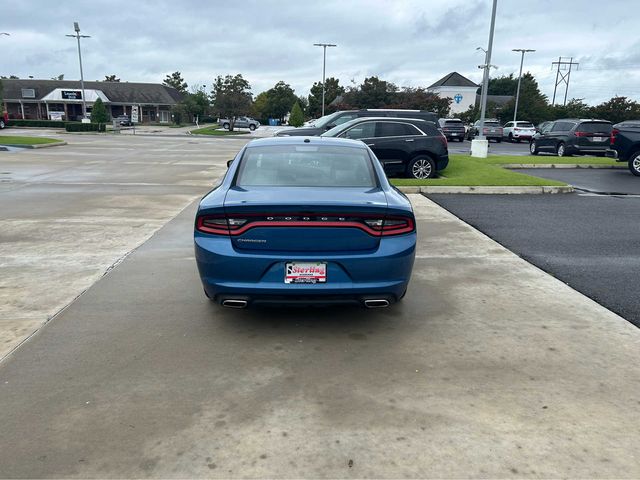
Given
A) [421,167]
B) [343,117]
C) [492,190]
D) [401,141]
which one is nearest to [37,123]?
[343,117]

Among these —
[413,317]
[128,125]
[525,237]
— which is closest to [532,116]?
[128,125]

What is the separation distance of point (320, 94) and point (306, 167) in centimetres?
8422

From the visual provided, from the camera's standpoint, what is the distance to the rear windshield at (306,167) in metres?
4.72

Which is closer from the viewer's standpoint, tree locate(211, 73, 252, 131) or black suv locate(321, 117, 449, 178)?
black suv locate(321, 117, 449, 178)

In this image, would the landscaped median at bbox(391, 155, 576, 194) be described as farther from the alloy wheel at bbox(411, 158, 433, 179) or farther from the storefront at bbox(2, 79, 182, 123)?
the storefront at bbox(2, 79, 182, 123)

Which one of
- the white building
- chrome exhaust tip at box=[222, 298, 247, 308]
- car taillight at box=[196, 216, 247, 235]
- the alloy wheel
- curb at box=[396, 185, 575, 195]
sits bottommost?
curb at box=[396, 185, 575, 195]

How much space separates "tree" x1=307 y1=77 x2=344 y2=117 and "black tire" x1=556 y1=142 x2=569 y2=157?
6372 cm

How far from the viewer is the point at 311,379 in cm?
358

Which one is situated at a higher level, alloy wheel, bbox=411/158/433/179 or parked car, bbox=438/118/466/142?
parked car, bbox=438/118/466/142

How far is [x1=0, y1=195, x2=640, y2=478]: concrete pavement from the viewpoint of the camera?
109 inches

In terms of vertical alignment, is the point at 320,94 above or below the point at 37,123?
above

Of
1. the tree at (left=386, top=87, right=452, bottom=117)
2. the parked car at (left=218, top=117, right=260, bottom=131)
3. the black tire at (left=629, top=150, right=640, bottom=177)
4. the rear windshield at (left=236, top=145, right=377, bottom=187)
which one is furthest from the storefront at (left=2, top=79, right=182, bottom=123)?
the rear windshield at (left=236, top=145, right=377, bottom=187)

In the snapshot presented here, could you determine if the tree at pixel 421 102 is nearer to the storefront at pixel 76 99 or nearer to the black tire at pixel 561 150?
the storefront at pixel 76 99

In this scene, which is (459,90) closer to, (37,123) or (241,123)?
(241,123)
